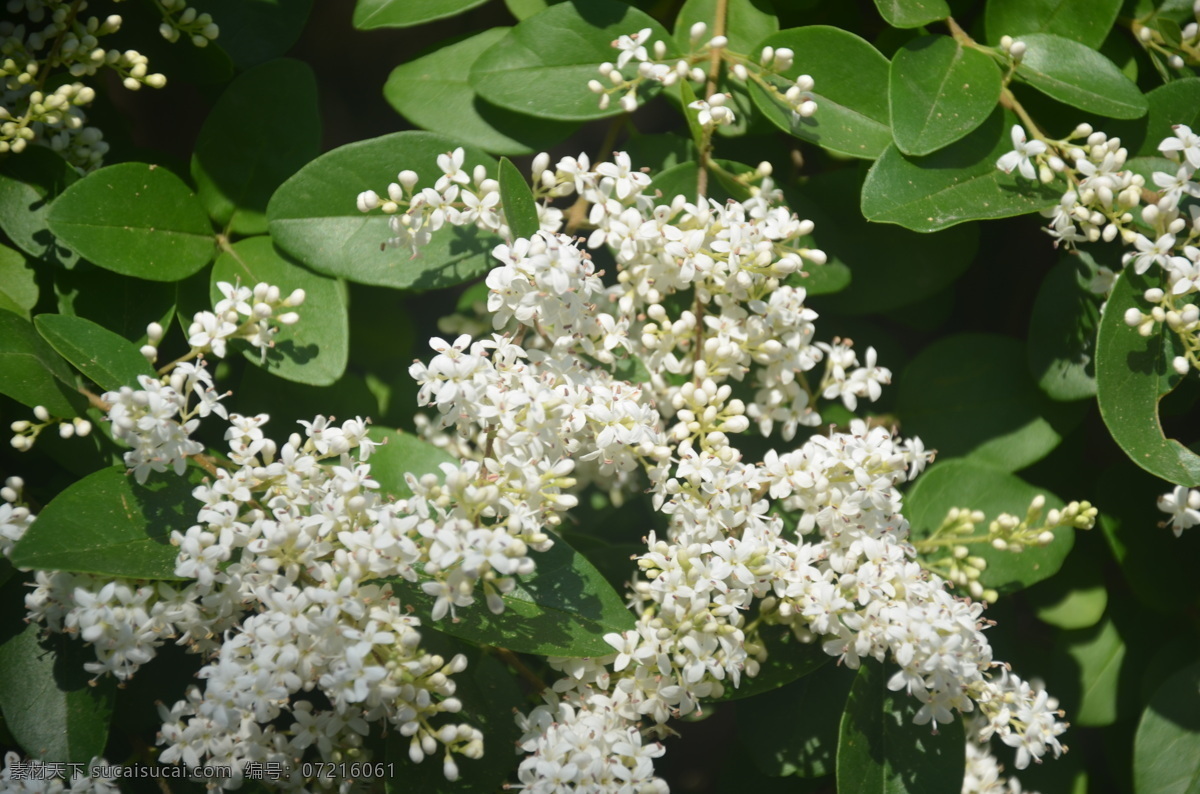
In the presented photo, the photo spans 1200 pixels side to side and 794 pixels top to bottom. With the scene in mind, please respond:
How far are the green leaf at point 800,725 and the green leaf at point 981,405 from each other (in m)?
0.57

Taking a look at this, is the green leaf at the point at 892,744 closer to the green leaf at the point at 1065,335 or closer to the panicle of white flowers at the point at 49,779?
the green leaf at the point at 1065,335

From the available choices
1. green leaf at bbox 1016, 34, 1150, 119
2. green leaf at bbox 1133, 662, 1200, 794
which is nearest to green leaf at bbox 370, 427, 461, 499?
green leaf at bbox 1016, 34, 1150, 119

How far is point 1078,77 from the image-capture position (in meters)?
1.60

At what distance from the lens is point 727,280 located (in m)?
1.51

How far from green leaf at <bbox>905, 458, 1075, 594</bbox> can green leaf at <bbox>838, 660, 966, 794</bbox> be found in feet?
1.03

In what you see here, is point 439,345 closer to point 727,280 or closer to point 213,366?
point 727,280

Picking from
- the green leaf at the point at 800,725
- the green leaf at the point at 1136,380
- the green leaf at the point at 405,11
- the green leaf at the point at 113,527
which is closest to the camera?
the green leaf at the point at 113,527

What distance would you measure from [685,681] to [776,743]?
467mm

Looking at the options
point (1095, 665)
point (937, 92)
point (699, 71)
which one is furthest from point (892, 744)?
point (699, 71)

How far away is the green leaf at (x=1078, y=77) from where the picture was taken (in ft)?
5.08

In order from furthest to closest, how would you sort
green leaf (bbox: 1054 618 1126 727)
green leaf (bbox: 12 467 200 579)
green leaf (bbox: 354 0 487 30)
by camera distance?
green leaf (bbox: 1054 618 1126 727)
green leaf (bbox: 354 0 487 30)
green leaf (bbox: 12 467 200 579)

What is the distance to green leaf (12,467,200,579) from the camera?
4.31 ft

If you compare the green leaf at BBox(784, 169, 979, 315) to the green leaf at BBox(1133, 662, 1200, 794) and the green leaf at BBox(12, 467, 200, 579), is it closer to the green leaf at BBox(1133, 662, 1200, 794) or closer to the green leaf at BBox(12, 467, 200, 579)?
the green leaf at BBox(1133, 662, 1200, 794)

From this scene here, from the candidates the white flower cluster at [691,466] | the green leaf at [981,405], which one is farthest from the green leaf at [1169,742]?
the green leaf at [981,405]
